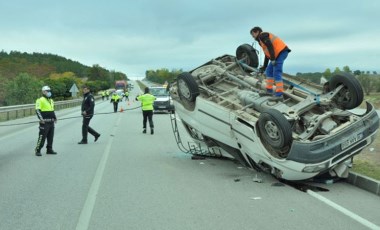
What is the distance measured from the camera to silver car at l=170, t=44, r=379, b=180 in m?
6.32

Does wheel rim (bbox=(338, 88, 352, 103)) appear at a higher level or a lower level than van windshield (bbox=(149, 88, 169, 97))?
higher

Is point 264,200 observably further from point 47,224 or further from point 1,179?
point 1,179

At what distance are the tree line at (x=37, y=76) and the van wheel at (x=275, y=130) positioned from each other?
1879 inches

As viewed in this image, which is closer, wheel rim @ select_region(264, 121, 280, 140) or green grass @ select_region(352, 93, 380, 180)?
wheel rim @ select_region(264, 121, 280, 140)

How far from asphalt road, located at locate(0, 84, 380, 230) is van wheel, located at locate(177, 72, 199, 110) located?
1.31 meters

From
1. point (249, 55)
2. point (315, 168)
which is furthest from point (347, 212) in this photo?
point (249, 55)

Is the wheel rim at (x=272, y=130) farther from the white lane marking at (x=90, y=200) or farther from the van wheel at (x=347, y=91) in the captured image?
the white lane marking at (x=90, y=200)

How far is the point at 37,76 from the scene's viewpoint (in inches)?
5039

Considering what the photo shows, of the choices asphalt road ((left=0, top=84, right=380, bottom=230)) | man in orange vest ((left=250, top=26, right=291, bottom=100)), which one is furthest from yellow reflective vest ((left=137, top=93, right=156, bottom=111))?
man in orange vest ((left=250, top=26, right=291, bottom=100))

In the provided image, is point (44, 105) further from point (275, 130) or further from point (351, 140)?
point (351, 140)

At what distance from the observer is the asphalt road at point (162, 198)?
5.10 m

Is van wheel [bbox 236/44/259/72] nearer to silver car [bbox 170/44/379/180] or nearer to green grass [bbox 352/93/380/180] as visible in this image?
silver car [bbox 170/44/379/180]

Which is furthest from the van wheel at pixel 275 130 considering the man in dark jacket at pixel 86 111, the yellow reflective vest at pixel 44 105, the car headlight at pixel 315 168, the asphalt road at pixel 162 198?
the man in dark jacket at pixel 86 111

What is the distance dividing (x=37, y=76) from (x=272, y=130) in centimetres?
13017
